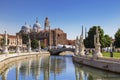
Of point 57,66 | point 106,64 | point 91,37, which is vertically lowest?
point 57,66

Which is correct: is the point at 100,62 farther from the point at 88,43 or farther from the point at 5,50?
the point at 88,43

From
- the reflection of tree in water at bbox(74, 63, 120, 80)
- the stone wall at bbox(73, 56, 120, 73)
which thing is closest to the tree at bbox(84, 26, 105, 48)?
the stone wall at bbox(73, 56, 120, 73)

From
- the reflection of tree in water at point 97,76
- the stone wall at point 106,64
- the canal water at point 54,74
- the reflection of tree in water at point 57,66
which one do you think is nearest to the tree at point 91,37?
the reflection of tree in water at point 57,66

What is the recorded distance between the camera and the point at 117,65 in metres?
31.5

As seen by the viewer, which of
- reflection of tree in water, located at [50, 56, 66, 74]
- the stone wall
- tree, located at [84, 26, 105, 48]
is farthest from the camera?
tree, located at [84, 26, 105, 48]

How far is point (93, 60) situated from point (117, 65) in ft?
35.9

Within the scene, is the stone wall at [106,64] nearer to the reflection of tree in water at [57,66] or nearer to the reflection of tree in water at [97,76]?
the reflection of tree in water at [97,76]

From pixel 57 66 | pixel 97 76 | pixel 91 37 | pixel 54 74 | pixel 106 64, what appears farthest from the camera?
pixel 91 37

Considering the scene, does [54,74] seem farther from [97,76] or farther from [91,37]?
[91,37]

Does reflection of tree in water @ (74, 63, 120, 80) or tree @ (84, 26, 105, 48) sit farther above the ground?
tree @ (84, 26, 105, 48)

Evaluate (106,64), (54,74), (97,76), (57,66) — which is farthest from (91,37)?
(97,76)

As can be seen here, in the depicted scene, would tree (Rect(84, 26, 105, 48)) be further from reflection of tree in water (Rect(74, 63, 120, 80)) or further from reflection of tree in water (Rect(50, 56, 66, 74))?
reflection of tree in water (Rect(74, 63, 120, 80))

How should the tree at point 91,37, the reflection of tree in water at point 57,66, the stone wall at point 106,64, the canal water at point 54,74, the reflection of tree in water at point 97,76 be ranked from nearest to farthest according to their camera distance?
the reflection of tree in water at point 97,76 < the canal water at point 54,74 < the stone wall at point 106,64 < the reflection of tree in water at point 57,66 < the tree at point 91,37

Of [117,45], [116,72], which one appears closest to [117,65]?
[116,72]
